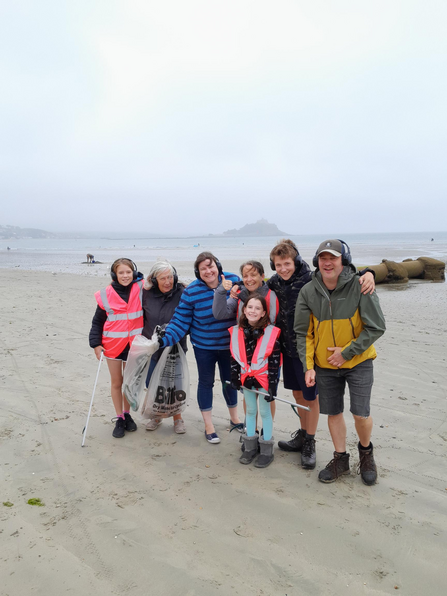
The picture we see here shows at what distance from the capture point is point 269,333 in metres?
3.42

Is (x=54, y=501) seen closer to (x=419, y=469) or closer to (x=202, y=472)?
(x=202, y=472)

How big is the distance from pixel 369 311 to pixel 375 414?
214cm

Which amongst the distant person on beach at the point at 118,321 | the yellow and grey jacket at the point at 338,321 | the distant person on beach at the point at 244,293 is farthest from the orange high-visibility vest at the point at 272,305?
the distant person on beach at the point at 118,321

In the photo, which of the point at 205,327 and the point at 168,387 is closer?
the point at 205,327

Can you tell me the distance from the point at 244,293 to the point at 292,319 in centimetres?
51

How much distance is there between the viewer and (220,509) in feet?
9.52

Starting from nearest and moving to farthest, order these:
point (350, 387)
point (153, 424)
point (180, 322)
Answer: point (350, 387)
point (180, 322)
point (153, 424)

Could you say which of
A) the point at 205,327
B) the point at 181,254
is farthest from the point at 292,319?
the point at 181,254

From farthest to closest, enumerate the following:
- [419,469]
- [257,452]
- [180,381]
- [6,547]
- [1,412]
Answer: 1. [1,412]
2. [180,381]
3. [257,452]
4. [419,469]
5. [6,547]

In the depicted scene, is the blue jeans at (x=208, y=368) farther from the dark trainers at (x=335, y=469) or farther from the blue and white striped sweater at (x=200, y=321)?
the dark trainers at (x=335, y=469)

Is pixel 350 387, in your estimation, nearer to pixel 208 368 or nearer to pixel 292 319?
pixel 292 319

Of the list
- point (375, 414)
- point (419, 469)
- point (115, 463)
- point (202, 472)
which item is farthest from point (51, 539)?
point (375, 414)

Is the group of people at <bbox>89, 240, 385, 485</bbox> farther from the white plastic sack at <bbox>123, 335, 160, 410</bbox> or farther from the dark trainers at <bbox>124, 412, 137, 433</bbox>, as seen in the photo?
the white plastic sack at <bbox>123, 335, 160, 410</bbox>

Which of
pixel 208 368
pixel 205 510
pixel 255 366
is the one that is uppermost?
pixel 255 366
